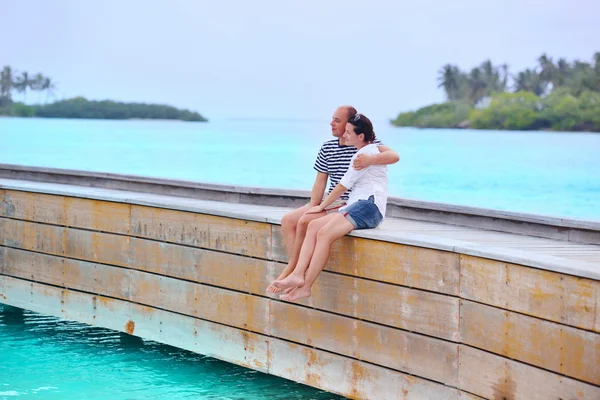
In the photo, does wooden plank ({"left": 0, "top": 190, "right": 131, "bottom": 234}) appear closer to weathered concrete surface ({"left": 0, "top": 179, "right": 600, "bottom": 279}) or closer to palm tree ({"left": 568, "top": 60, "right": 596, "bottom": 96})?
weathered concrete surface ({"left": 0, "top": 179, "right": 600, "bottom": 279})

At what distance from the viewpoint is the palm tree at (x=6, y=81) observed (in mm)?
114438

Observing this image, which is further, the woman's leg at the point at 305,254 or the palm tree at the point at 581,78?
the palm tree at the point at 581,78

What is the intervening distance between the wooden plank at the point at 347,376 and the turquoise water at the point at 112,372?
Answer: 44 centimetres

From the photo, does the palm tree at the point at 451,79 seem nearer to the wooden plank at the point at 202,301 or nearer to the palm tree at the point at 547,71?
the palm tree at the point at 547,71

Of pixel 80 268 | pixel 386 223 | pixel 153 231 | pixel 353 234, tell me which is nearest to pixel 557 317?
pixel 353 234

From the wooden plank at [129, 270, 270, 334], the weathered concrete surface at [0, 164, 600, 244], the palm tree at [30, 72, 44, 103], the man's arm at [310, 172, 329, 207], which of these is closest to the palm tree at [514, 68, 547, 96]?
the palm tree at [30, 72, 44, 103]

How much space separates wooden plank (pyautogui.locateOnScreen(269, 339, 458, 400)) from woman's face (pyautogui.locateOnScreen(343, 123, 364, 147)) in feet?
4.66

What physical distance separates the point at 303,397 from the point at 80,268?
7.62 ft

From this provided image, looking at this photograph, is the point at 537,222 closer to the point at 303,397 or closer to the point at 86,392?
the point at 303,397

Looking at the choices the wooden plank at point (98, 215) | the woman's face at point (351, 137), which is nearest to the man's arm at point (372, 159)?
the woman's face at point (351, 137)

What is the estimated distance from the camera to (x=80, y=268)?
832 centimetres

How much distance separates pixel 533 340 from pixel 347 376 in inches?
63.8

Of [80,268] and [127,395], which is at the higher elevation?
[80,268]

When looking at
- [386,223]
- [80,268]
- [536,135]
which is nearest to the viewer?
[386,223]
